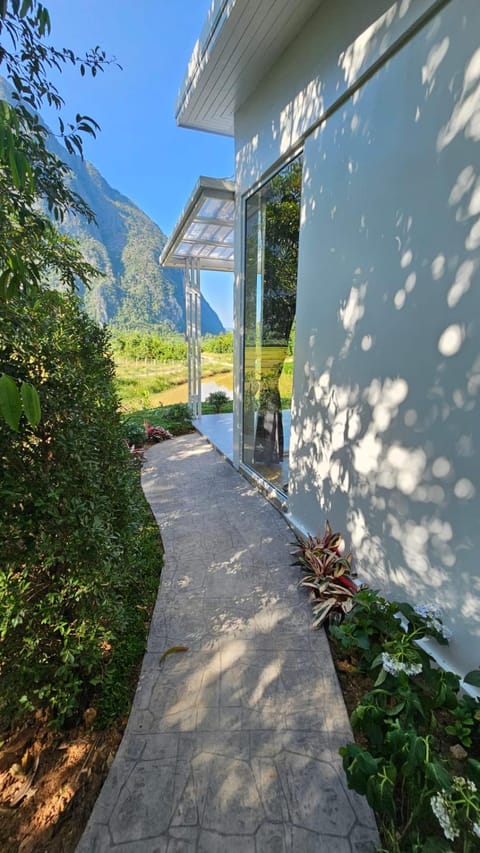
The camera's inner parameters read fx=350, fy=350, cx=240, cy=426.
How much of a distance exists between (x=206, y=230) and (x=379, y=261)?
197 inches

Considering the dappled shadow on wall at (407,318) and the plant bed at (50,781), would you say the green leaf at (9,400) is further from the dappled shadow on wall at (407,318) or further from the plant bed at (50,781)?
the dappled shadow on wall at (407,318)

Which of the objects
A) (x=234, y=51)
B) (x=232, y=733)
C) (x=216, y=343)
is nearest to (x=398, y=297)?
(x=232, y=733)

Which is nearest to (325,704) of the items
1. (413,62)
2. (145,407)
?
(413,62)

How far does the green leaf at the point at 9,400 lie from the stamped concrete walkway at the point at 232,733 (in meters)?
1.61

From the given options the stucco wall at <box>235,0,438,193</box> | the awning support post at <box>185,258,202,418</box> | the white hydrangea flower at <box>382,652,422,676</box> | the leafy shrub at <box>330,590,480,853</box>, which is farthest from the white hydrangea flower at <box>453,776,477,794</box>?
the awning support post at <box>185,258,202,418</box>

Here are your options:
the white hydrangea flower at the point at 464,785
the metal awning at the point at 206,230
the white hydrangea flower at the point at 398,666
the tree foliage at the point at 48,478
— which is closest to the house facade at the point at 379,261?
the white hydrangea flower at the point at 398,666

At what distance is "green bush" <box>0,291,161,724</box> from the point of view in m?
1.41

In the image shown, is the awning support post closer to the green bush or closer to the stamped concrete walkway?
the stamped concrete walkway

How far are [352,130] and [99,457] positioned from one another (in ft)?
9.00

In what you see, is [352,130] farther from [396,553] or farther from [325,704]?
[325,704]

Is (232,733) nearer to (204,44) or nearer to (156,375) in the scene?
(204,44)

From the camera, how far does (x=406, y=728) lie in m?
1.38

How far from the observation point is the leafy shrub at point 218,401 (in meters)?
9.88

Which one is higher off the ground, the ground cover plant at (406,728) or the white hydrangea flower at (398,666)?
the white hydrangea flower at (398,666)
